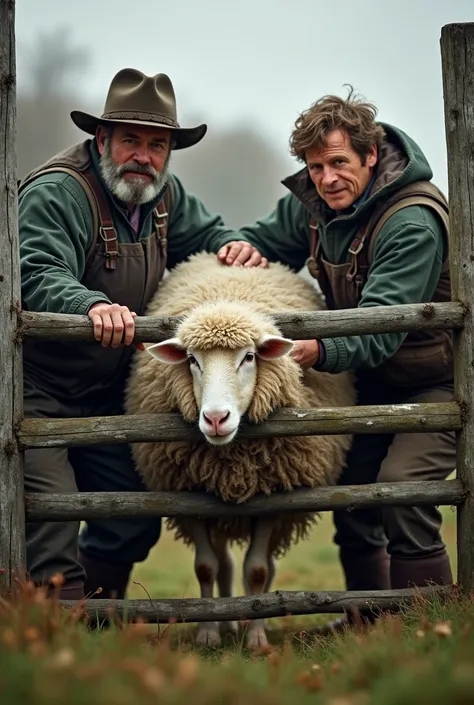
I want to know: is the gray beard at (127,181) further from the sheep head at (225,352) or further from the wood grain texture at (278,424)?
the wood grain texture at (278,424)

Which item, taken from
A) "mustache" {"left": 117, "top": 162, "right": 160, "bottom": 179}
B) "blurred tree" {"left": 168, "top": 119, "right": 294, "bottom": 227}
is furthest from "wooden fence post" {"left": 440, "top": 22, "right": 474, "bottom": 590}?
"blurred tree" {"left": 168, "top": 119, "right": 294, "bottom": 227}

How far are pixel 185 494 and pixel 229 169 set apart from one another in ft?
169

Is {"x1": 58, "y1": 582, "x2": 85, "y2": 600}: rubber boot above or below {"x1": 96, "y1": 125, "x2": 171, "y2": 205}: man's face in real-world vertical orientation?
below

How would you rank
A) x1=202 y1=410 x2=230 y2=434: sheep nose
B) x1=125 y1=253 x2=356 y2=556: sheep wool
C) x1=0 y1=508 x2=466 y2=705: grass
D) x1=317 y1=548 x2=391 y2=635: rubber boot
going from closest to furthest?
x1=0 y1=508 x2=466 y2=705: grass, x1=202 y1=410 x2=230 y2=434: sheep nose, x1=125 y1=253 x2=356 y2=556: sheep wool, x1=317 y1=548 x2=391 y2=635: rubber boot

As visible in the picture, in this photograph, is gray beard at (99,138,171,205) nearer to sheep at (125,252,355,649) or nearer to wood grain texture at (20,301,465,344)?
sheep at (125,252,355,649)

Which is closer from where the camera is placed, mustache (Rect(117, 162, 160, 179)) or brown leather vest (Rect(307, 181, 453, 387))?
brown leather vest (Rect(307, 181, 453, 387))

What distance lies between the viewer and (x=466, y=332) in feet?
14.8

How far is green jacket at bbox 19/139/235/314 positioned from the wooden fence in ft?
0.64

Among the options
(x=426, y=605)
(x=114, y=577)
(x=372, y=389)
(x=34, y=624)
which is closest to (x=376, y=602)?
(x=426, y=605)

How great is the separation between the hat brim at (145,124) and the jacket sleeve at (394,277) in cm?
136

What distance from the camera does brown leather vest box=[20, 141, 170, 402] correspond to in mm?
5043

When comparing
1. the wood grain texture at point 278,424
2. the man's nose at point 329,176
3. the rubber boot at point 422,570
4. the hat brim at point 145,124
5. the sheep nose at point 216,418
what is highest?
the hat brim at point 145,124

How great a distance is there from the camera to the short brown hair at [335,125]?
16.9 ft

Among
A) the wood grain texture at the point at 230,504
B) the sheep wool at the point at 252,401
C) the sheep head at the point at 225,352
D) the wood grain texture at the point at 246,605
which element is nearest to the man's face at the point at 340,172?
the sheep wool at the point at 252,401
